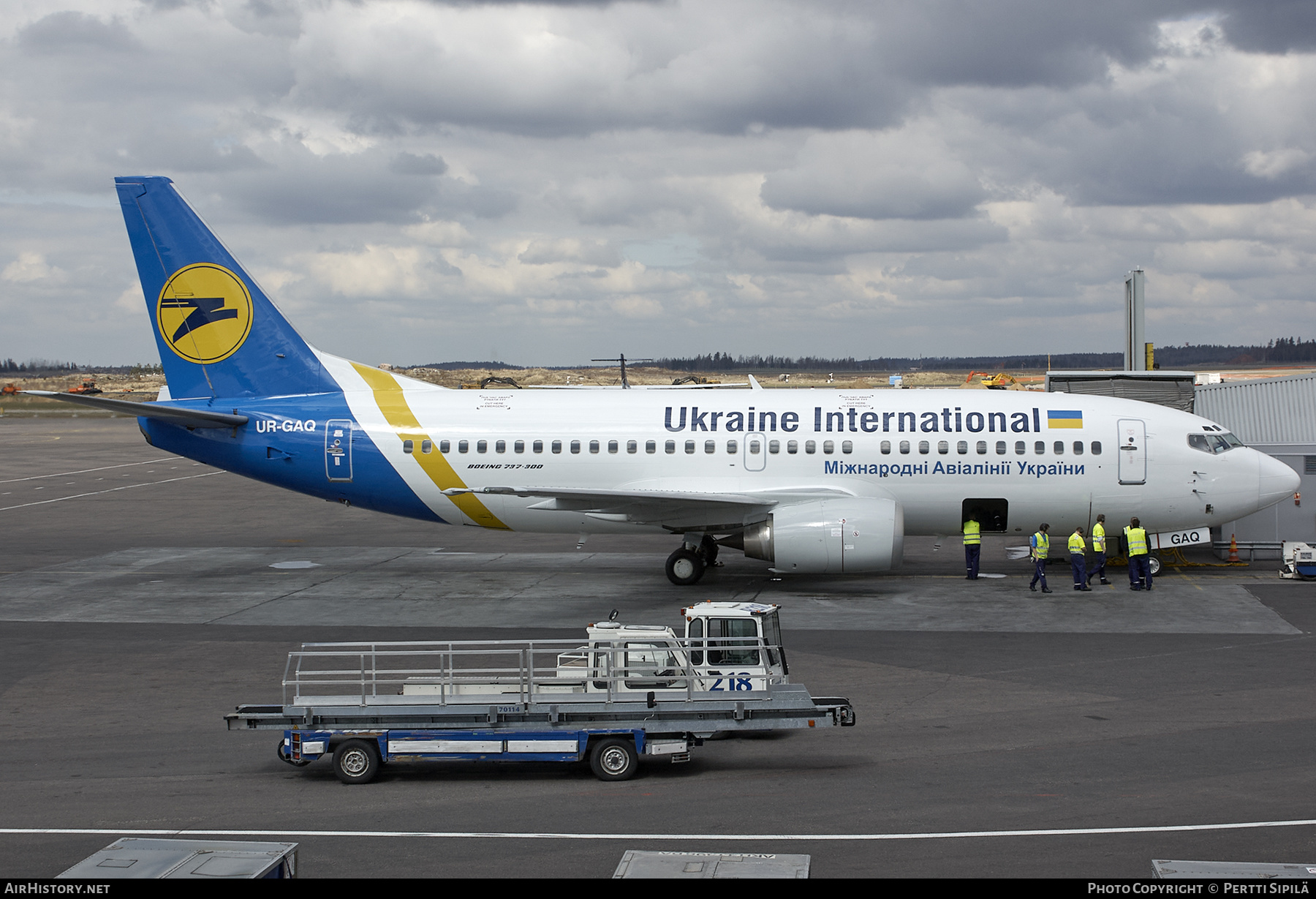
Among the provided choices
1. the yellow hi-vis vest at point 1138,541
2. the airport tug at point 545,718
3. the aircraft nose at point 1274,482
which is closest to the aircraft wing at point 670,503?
the yellow hi-vis vest at point 1138,541

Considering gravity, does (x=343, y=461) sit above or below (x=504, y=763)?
above

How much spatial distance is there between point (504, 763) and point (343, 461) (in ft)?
48.8

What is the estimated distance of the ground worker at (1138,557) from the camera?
26312 millimetres

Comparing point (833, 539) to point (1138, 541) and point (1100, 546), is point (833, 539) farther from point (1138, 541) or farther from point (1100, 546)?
point (1138, 541)

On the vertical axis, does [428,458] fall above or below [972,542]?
above

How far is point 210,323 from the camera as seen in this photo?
28.6m

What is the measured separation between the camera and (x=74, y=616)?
79.0 ft

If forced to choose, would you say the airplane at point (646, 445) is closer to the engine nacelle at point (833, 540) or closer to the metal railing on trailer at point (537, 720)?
the engine nacelle at point (833, 540)

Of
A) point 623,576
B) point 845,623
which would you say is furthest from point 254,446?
point 845,623

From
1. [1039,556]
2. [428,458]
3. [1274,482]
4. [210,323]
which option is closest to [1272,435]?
[1274,482]

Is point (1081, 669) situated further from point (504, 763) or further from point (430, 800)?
point (430, 800)

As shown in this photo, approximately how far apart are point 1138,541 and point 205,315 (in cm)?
2457

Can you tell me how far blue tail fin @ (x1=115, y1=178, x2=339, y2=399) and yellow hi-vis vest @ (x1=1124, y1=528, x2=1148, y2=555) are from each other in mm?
20796

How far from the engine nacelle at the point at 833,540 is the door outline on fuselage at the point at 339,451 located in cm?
1073
